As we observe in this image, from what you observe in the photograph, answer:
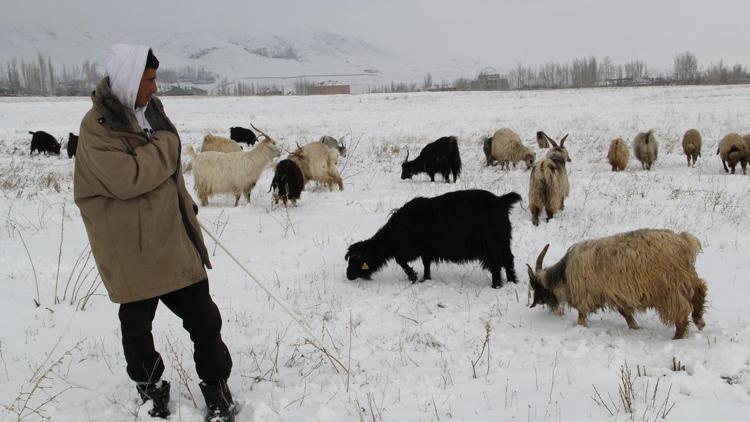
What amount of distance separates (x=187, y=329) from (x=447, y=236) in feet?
11.6

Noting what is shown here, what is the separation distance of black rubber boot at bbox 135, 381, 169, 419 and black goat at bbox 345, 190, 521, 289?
3.12 meters

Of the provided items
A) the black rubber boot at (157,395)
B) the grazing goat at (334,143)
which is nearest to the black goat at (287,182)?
the grazing goat at (334,143)

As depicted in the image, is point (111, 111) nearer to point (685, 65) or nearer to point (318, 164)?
point (318, 164)

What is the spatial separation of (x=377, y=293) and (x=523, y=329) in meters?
1.81

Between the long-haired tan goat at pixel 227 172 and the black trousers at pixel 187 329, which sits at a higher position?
the long-haired tan goat at pixel 227 172

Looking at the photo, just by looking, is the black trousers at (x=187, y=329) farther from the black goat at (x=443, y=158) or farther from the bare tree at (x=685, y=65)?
the bare tree at (x=685, y=65)

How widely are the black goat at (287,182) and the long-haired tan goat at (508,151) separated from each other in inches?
302

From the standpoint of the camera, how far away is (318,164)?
490 inches

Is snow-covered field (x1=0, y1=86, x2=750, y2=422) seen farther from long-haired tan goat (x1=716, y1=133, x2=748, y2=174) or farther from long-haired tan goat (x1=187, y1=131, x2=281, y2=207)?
long-haired tan goat (x1=716, y1=133, x2=748, y2=174)

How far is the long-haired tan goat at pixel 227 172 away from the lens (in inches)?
431

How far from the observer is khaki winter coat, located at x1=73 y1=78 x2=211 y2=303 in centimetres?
272

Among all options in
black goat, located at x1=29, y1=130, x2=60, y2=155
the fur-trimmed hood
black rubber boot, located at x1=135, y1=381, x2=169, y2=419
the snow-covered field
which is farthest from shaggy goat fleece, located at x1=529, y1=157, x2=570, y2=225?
black goat, located at x1=29, y1=130, x2=60, y2=155

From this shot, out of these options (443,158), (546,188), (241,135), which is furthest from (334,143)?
A: (241,135)

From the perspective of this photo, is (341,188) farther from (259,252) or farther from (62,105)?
(62,105)
